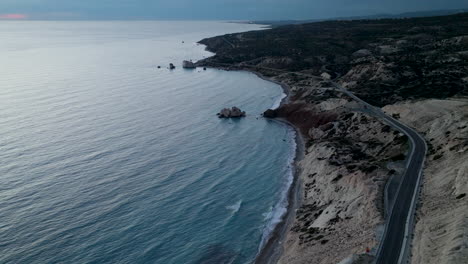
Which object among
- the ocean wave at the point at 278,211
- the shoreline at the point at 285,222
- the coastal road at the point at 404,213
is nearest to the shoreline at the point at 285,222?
the shoreline at the point at 285,222

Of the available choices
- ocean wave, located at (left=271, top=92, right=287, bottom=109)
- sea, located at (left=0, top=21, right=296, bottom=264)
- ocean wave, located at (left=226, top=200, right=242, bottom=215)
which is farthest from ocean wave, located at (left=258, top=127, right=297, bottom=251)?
ocean wave, located at (left=271, top=92, right=287, bottom=109)

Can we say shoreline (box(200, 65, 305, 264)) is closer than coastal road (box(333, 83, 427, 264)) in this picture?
No

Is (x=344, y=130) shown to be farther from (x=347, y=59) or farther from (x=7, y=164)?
(x=347, y=59)

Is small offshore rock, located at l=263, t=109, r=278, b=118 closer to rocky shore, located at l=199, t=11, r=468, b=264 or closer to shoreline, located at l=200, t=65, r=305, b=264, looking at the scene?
rocky shore, located at l=199, t=11, r=468, b=264

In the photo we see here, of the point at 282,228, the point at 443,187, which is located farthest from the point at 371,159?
the point at 282,228

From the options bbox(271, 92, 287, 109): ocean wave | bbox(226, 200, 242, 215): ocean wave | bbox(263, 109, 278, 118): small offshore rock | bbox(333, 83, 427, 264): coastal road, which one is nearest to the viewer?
bbox(333, 83, 427, 264): coastal road

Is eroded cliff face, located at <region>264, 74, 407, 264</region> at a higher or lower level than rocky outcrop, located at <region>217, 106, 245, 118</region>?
higher

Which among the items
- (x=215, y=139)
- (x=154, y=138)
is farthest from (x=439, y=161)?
(x=154, y=138)
